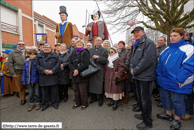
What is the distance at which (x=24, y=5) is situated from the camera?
33.9 ft

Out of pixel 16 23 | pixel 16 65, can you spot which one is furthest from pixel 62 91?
pixel 16 23

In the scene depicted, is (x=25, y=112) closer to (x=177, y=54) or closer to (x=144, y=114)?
(x=144, y=114)

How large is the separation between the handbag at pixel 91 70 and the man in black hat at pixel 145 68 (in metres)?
1.23

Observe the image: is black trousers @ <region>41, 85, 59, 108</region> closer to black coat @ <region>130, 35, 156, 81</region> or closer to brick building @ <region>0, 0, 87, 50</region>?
black coat @ <region>130, 35, 156, 81</region>

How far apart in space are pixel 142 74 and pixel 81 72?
63.1 inches

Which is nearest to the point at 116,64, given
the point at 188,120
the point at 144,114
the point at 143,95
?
the point at 143,95

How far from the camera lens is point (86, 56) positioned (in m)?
3.10

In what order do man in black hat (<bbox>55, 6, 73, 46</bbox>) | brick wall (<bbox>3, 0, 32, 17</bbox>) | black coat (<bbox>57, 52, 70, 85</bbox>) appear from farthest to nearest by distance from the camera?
brick wall (<bbox>3, 0, 32, 17</bbox>) → man in black hat (<bbox>55, 6, 73, 46</bbox>) → black coat (<bbox>57, 52, 70, 85</bbox>)

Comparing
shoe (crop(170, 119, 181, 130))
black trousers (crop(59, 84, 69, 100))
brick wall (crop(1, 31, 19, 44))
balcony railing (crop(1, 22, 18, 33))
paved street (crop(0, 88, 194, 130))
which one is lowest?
paved street (crop(0, 88, 194, 130))

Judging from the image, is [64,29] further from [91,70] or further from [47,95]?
[47,95]

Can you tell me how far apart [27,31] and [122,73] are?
37.1 ft

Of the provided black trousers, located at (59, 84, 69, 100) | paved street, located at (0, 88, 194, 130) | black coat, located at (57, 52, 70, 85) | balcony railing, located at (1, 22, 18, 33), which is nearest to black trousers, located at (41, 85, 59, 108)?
paved street, located at (0, 88, 194, 130)

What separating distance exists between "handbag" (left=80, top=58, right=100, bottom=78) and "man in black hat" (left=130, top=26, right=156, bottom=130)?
1226 millimetres

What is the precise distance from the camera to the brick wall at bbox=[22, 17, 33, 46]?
34.0 feet
